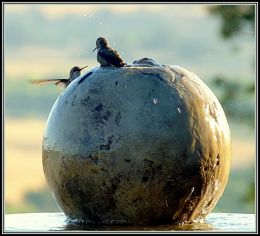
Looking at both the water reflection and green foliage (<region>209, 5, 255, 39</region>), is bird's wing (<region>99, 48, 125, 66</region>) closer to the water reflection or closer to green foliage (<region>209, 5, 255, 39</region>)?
the water reflection

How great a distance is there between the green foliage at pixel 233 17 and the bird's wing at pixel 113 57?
14.1m

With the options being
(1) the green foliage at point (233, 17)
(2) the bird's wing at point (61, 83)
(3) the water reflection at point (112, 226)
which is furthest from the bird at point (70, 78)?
(1) the green foliage at point (233, 17)

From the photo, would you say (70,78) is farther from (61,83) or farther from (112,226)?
(112,226)

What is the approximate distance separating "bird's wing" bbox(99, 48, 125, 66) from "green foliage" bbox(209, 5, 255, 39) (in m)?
14.1

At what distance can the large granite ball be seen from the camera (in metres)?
10.9

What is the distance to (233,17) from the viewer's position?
26.1m

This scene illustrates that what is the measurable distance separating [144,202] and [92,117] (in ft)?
3.83

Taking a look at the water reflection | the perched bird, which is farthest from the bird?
the water reflection

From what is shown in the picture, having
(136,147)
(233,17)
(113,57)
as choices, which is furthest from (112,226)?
(233,17)

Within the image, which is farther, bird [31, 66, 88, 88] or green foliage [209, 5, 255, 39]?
green foliage [209, 5, 255, 39]

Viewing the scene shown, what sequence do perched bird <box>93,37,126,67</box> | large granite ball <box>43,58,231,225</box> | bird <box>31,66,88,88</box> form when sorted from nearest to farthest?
1. large granite ball <box>43,58,231,225</box>
2. perched bird <box>93,37,126,67</box>
3. bird <box>31,66,88,88</box>

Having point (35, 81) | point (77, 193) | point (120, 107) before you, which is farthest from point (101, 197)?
point (35, 81)

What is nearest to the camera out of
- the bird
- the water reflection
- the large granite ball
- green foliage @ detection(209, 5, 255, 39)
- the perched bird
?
the large granite ball

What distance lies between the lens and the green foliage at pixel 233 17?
25.7 m
